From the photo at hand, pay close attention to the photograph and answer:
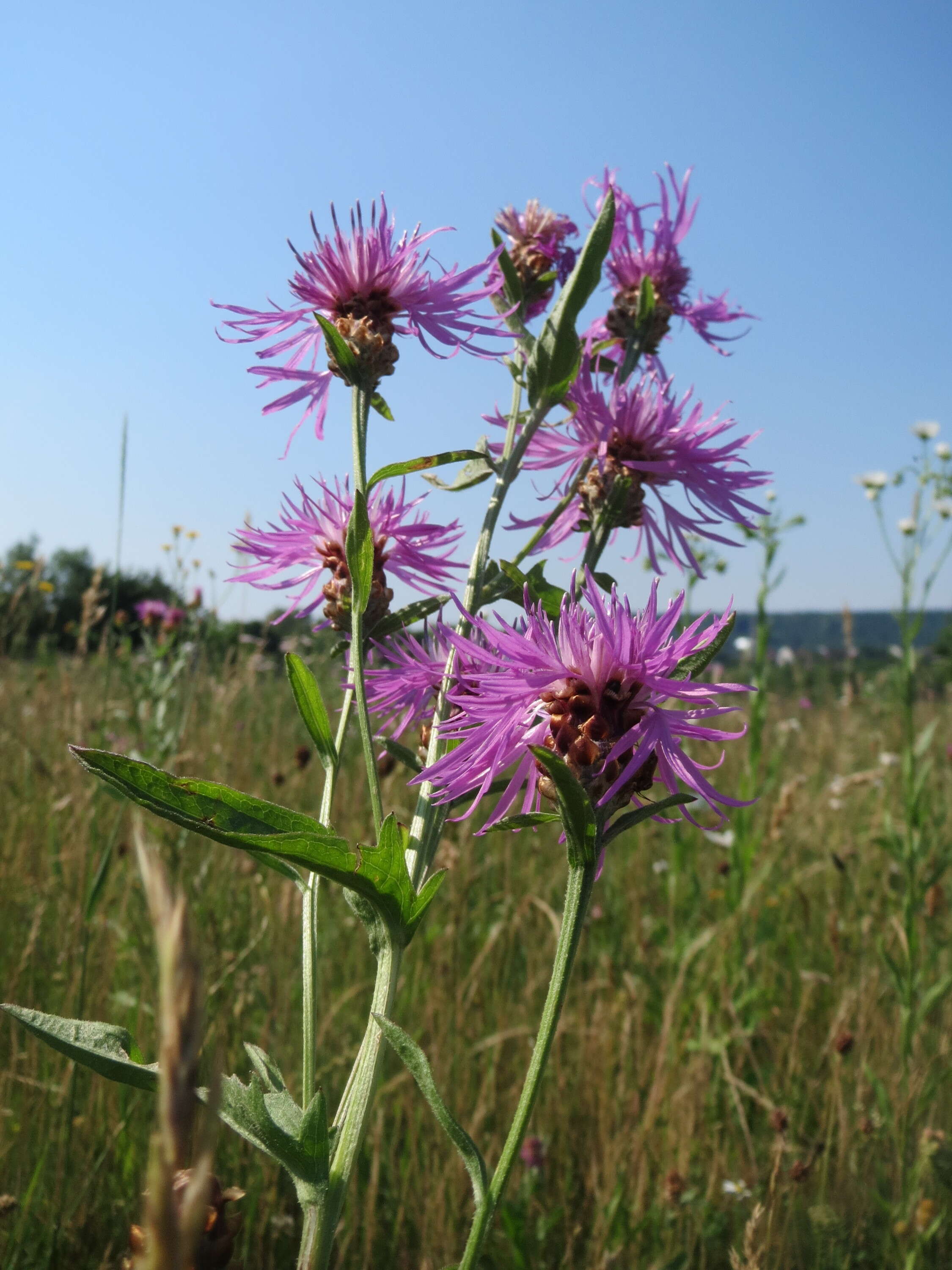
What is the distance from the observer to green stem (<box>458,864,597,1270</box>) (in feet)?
2.25

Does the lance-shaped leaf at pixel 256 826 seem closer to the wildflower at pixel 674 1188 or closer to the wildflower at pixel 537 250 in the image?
the wildflower at pixel 537 250

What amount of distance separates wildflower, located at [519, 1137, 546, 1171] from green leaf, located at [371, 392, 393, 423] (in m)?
1.39

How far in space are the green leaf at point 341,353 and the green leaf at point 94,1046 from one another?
0.70 m

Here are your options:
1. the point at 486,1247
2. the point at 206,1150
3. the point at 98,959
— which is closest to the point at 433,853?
the point at 206,1150

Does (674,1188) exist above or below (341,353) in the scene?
below

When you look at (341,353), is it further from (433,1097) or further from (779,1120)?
(779,1120)

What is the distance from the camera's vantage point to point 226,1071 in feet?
5.62

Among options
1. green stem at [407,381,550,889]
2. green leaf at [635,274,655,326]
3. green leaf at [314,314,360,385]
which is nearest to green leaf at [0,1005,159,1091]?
green stem at [407,381,550,889]

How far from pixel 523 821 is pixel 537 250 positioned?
781 millimetres

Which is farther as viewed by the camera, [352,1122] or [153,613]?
[153,613]

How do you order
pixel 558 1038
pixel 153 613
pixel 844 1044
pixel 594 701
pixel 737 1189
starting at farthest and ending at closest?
pixel 153 613
pixel 558 1038
pixel 844 1044
pixel 737 1189
pixel 594 701

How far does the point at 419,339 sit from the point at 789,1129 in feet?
5.51

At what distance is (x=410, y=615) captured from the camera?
3.42 feet

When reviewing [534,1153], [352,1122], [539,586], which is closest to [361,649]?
[539,586]
